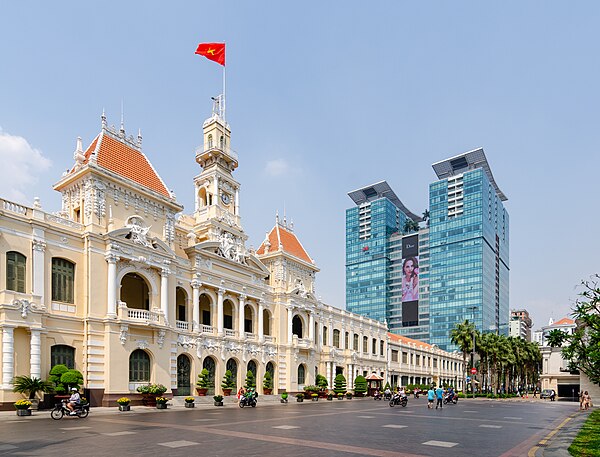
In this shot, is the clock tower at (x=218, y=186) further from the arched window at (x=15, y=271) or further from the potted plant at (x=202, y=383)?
the arched window at (x=15, y=271)

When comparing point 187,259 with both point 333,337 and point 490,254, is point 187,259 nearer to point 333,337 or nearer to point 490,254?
point 333,337

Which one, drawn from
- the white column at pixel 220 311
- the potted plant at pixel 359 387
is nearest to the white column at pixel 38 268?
the white column at pixel 220 311

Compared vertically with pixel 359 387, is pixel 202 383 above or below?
above

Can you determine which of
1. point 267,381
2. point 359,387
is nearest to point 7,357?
point 267,381

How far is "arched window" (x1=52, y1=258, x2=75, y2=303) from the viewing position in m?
33.1

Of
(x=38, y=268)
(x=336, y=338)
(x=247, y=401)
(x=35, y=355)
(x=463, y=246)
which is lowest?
(x=247, y=401)

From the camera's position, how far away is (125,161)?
40.5 meters

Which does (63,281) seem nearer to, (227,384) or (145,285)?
(145,285)

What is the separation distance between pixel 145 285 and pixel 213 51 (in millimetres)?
23468

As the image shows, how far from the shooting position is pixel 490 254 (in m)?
159

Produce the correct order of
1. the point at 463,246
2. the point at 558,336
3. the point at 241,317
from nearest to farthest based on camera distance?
1. the point at 558,336
2. the point at 241,317
3. the point at 463,246

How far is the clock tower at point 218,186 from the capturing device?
50.8 meters

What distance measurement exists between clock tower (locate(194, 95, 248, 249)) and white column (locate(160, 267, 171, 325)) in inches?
393

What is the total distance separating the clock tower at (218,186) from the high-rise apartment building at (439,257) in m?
111
